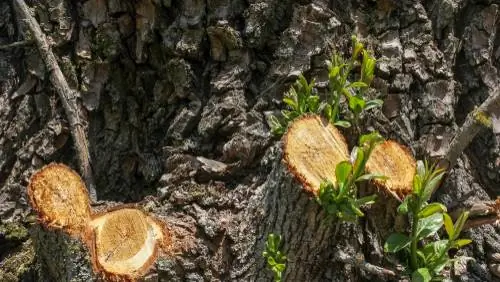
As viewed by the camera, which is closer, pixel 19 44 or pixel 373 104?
pixel 373 104

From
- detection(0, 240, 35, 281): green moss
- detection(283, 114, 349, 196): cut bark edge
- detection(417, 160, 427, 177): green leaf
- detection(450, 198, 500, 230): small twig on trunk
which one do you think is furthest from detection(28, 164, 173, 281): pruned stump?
detection(450, 198, 500, 230): small twig on trunk

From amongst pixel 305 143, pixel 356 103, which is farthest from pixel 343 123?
pixel 305 143

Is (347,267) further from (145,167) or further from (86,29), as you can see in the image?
(86,29)

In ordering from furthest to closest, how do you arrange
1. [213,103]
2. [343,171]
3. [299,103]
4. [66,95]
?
1. [66,95]
2. [213,103]
3. [299,103]
4. [343,171]

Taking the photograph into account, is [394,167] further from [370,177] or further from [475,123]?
[475,123]

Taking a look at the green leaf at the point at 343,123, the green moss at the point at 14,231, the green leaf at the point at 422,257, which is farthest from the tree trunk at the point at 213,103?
the green leaf at the point at 343,123

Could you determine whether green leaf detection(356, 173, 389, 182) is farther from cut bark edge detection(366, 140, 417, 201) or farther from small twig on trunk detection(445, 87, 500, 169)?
small twig on trunk detection(445, 87, 500, 169)

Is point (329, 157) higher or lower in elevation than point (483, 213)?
higher
